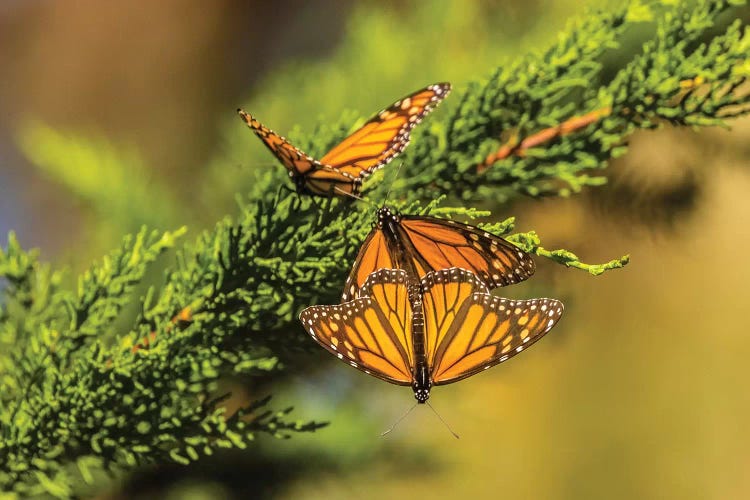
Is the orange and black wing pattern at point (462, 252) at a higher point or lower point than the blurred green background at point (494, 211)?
lower

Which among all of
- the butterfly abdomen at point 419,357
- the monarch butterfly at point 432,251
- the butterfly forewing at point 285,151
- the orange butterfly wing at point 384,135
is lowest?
the butterfly abdomen at point 419,357

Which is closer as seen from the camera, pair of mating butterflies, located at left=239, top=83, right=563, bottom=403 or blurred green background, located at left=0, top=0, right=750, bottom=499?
pair of mating butterflies, located at left=239, top=83, right=563, bottom=403

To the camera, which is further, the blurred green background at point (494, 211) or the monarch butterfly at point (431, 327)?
the blurred green background at point (494, 211)
